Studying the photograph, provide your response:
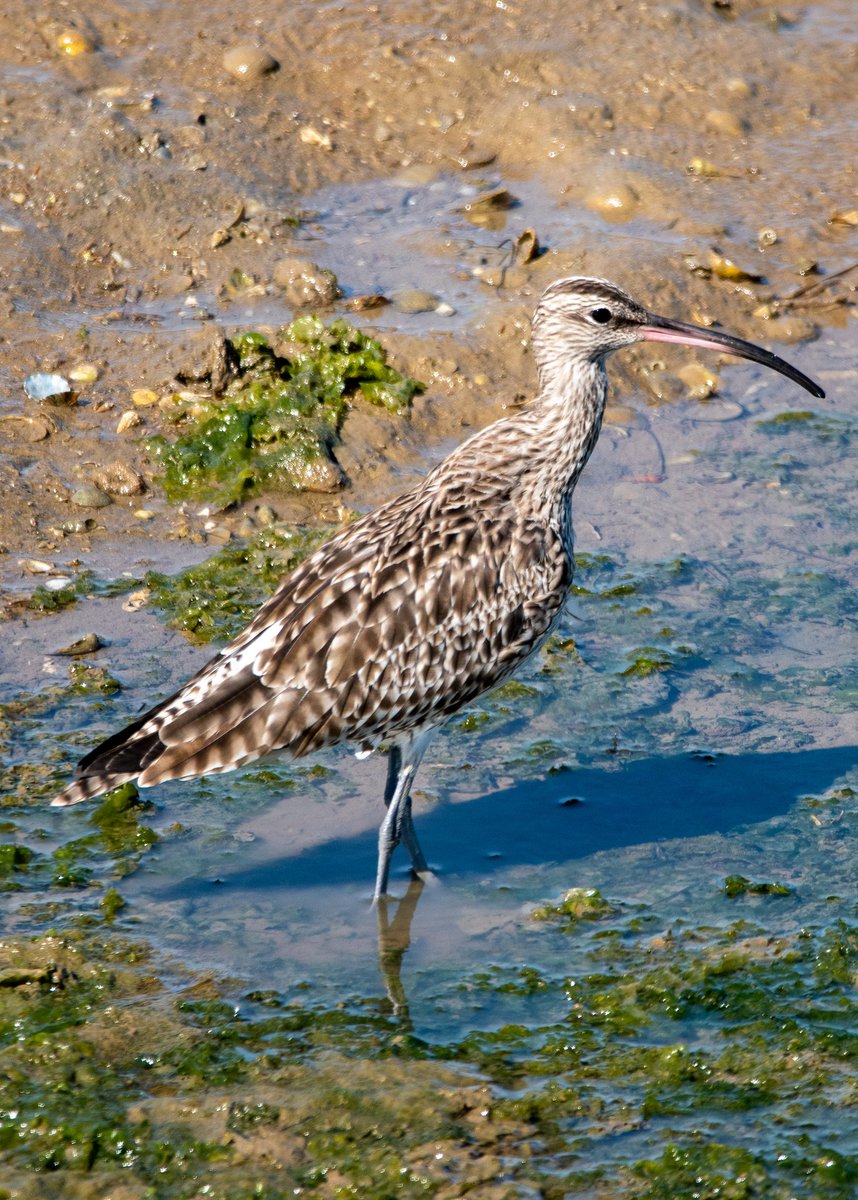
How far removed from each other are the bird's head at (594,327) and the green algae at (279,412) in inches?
80.1

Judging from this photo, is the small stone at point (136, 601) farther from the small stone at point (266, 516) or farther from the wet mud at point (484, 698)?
the small stone at point (266, 516)

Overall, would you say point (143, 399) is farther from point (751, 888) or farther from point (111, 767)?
point (751, 888)

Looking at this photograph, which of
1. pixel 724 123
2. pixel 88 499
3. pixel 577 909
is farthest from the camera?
pixel 724 123

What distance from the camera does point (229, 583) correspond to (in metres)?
7.72

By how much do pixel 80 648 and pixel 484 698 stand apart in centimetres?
180

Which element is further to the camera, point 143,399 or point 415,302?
point 415,302

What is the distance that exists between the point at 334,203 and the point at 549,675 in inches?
157

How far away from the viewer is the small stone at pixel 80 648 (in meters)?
7.23

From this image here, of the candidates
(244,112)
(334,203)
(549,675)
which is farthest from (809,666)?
(244,112)

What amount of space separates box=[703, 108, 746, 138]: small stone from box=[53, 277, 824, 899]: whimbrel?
478 centimetres

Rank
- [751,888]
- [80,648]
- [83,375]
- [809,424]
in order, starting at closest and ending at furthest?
[751,888] < [80,648] < [83,375] < [809,424]

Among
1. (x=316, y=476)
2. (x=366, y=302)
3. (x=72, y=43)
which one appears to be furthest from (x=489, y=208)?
(x=72, y=43)

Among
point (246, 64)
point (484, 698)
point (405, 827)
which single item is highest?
point (246, 64)

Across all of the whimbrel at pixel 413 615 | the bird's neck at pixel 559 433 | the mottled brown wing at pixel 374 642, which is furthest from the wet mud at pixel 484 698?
the bird's neck at pixel 559 433
